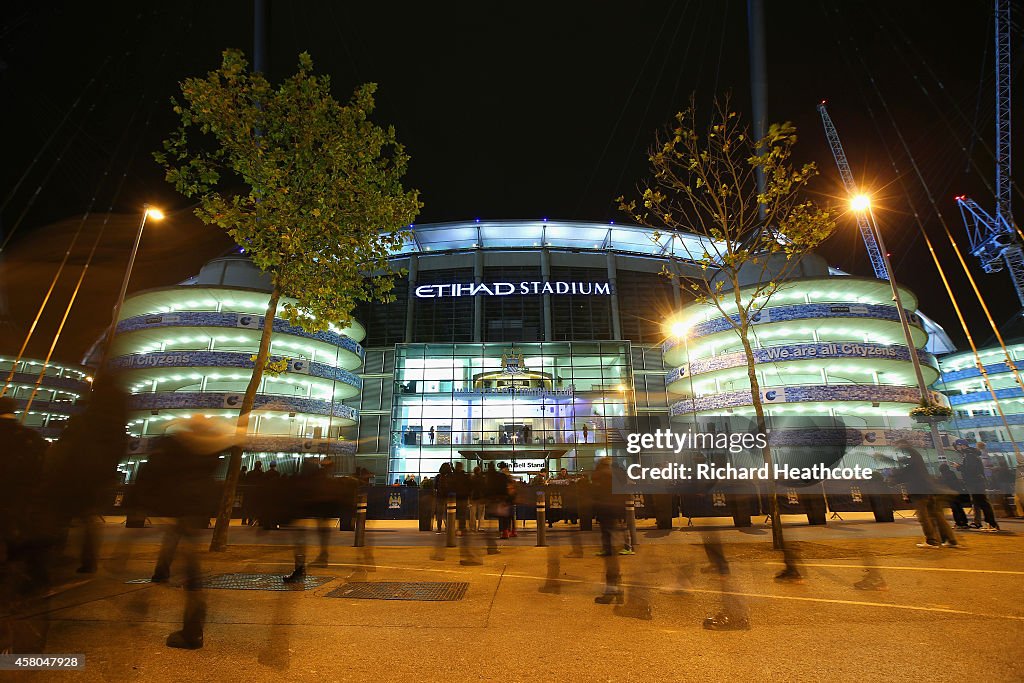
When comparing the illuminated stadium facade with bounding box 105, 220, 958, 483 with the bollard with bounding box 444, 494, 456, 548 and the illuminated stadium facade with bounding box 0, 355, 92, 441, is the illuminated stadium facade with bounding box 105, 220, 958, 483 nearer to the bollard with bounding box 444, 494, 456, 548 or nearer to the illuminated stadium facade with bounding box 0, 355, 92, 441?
the bollard with bounding box 444, 494, 456, 548

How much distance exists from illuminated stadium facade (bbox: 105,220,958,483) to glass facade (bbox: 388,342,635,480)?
13 cm

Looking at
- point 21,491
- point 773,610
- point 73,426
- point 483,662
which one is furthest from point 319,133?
point 773,610

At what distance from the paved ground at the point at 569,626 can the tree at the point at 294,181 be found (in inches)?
267

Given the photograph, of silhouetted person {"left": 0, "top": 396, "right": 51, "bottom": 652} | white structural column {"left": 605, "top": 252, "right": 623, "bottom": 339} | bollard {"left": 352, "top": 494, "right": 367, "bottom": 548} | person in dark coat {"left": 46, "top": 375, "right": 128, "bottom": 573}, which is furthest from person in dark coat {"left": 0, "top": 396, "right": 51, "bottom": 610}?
white structural column {"left": 605, "top": 252, "right": 623, "bottom": 339}

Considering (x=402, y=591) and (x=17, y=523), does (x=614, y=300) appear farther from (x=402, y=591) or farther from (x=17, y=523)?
(x=17, y=523)

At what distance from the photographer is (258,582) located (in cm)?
729

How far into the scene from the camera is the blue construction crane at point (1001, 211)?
61.7 metres

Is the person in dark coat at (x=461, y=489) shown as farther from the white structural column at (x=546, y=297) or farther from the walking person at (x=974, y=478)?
the white structural column at (x=546, y=297)

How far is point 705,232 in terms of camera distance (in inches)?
505

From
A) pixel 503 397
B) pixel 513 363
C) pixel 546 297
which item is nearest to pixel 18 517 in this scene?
pixel 503 397

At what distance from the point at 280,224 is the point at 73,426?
820 cm

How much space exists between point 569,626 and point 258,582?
16.6ft

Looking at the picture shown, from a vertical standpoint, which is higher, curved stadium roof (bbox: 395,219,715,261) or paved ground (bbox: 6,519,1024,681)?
curved stadium roof (bbox: 395,219,715,261)

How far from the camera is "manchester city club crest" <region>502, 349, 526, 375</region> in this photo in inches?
1599
